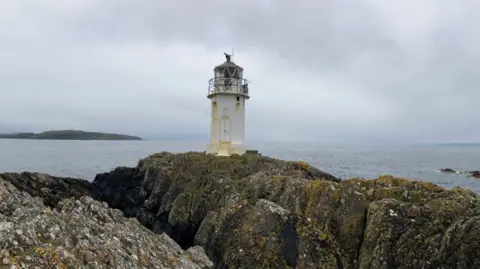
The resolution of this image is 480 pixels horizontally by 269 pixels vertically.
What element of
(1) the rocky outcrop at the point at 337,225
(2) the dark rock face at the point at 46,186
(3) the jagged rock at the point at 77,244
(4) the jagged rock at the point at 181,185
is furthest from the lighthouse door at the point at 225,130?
(3) the jagged rock at the point at 77,244

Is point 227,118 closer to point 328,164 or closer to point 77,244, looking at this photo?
point 77,244

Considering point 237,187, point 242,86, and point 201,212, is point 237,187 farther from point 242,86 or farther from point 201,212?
point 242,86

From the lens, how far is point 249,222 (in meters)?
13.8

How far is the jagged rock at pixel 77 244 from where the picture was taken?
7816 millimetres

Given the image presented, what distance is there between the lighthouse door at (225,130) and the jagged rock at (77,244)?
70.6 feet

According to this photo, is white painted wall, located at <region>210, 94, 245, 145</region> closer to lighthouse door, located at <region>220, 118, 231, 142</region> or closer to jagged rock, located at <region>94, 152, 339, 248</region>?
lighthouse door, located at <region>220, 118, 231, 142</region>

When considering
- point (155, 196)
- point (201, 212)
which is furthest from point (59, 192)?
point (201, 212)

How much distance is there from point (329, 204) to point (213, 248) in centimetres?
475

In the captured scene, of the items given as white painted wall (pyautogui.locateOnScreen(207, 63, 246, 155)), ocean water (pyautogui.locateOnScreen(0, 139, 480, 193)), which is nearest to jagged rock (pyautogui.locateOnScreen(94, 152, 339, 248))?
white painted wall (pyautogui.locateOnScreen(207, 63, 246, 155))

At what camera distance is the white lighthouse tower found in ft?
110

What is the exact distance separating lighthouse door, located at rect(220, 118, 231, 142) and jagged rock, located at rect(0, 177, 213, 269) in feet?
70.6

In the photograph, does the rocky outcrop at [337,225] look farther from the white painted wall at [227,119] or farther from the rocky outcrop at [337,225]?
the white painted wall at [227,119]

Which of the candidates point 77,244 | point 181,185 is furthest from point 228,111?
point 77,244

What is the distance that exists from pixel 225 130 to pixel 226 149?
1.70 metres
